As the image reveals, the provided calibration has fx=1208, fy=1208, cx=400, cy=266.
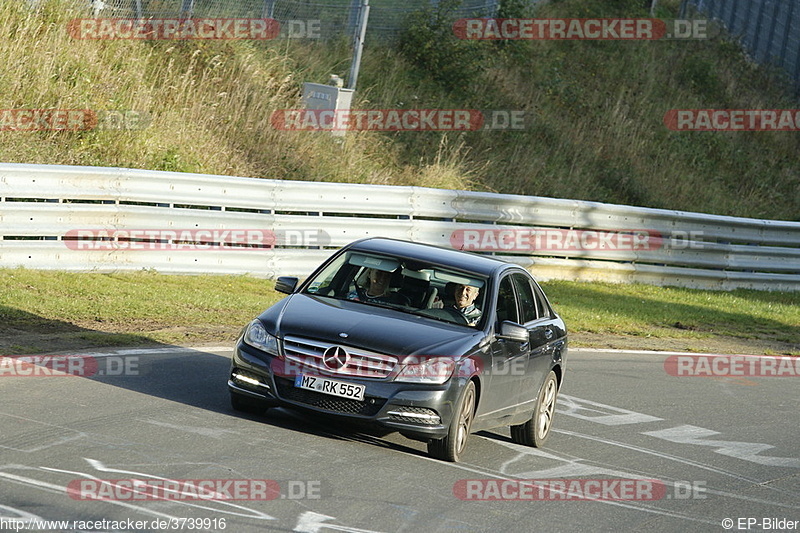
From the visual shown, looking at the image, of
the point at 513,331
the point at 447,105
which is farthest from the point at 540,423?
Result: the point at 447,105

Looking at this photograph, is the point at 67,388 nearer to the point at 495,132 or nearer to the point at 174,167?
the point at 174,167

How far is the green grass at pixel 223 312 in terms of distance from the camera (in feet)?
40.6

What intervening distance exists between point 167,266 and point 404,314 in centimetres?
700

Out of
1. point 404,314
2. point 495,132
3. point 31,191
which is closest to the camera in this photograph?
point 404,314

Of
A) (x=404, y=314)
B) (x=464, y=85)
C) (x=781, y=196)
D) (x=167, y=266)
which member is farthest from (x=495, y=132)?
(x=404, y=314)

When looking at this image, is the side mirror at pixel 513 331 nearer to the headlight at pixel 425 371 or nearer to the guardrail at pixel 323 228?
the headlight at pixel 425 371

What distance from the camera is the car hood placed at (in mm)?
8789

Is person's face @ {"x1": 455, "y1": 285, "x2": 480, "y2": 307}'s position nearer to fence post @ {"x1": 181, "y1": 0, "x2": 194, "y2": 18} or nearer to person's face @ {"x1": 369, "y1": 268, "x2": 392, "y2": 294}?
person's face @ {"x1": 369, "y1": 268, "x2": 392, "y2": 294}

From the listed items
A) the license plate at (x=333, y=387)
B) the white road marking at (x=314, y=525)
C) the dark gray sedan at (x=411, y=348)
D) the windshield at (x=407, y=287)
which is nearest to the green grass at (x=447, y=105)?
the windshield at (x=407, y=287)

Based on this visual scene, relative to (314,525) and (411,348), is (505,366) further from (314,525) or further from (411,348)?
(314,525)

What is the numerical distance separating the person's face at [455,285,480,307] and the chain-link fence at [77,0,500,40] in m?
13.8

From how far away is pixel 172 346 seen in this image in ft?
40.0

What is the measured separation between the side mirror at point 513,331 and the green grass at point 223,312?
4.20 metres

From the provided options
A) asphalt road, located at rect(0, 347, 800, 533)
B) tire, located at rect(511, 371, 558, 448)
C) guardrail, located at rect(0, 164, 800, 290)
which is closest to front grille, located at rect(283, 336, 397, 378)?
asphalt road, located at rect(0, 347, 800, 533)
